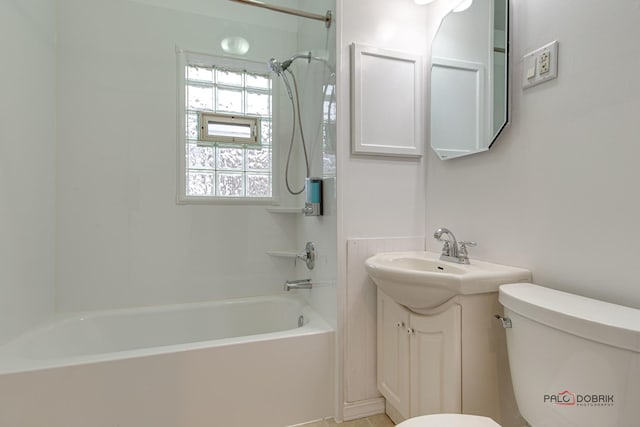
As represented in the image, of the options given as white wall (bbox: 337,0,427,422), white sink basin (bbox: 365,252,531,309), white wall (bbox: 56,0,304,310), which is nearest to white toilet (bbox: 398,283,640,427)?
white sink basin (bbox: 365,252,531,309)

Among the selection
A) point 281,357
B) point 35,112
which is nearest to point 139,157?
point 35,112

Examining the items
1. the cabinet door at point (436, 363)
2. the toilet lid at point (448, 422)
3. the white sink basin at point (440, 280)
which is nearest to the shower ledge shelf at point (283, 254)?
the white sink basin at point (440, 280)

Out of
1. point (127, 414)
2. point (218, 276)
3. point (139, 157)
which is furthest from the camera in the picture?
point (218, 276)

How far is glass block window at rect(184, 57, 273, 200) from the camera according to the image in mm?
2141

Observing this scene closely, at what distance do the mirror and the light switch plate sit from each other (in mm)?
72

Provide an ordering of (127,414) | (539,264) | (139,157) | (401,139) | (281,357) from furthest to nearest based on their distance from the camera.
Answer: (139,157), (401,139), (281,357), (127,414), (539,264)

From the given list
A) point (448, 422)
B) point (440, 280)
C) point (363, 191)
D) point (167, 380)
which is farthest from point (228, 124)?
point (448, 422)

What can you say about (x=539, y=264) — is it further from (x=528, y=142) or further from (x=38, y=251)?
(x=38, y=251)

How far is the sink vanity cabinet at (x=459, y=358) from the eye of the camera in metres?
1.08

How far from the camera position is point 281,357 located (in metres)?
1.44

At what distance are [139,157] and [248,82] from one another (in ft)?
3.09

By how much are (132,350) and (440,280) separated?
4.44ft

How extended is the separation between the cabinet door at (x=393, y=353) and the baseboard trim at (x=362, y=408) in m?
0.11

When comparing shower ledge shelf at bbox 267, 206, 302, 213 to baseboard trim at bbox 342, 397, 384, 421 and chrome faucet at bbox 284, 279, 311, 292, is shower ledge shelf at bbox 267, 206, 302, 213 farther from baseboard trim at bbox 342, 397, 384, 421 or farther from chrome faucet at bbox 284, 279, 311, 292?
baseboard trim at bbox 342, 397, 384, 421
